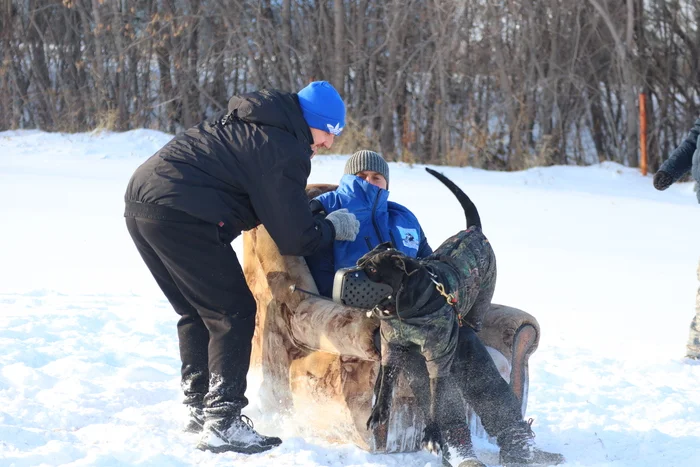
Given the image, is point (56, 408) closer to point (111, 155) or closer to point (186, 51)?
point (111, 155)

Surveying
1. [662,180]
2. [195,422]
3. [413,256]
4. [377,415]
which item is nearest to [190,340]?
[195,422]

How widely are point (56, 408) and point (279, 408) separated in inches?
35.7

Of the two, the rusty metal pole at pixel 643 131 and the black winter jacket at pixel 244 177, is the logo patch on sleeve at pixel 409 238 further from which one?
the rusty metal pole at pixel 643 131

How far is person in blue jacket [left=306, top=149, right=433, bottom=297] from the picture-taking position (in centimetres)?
364

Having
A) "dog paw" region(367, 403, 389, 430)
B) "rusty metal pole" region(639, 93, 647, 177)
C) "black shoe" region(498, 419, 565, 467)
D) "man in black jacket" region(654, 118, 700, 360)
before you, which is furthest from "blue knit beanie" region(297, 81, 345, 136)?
"rusty metal pole" region(639, 93, 647, 177)

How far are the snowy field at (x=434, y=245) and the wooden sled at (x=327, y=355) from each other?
0.08m

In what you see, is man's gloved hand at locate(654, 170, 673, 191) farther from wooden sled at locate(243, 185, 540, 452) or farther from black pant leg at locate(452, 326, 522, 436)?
black pant leg at locate(452, 326, 522, 436)

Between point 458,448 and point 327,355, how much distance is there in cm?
63

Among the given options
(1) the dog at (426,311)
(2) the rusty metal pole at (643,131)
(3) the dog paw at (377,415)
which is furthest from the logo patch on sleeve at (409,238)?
(2) the rusty metal pole at (643,131)

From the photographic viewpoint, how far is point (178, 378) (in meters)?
4.15

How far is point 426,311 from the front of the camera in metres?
2.85

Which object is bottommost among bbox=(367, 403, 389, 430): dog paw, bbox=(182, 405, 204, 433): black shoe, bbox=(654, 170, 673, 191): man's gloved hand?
bbox=(182, 405, 204, 433): black shoe

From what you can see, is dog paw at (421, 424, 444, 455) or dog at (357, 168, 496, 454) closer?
dog at (357, 168, 496, 454)

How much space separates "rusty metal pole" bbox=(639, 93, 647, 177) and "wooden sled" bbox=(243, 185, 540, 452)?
371 inches
